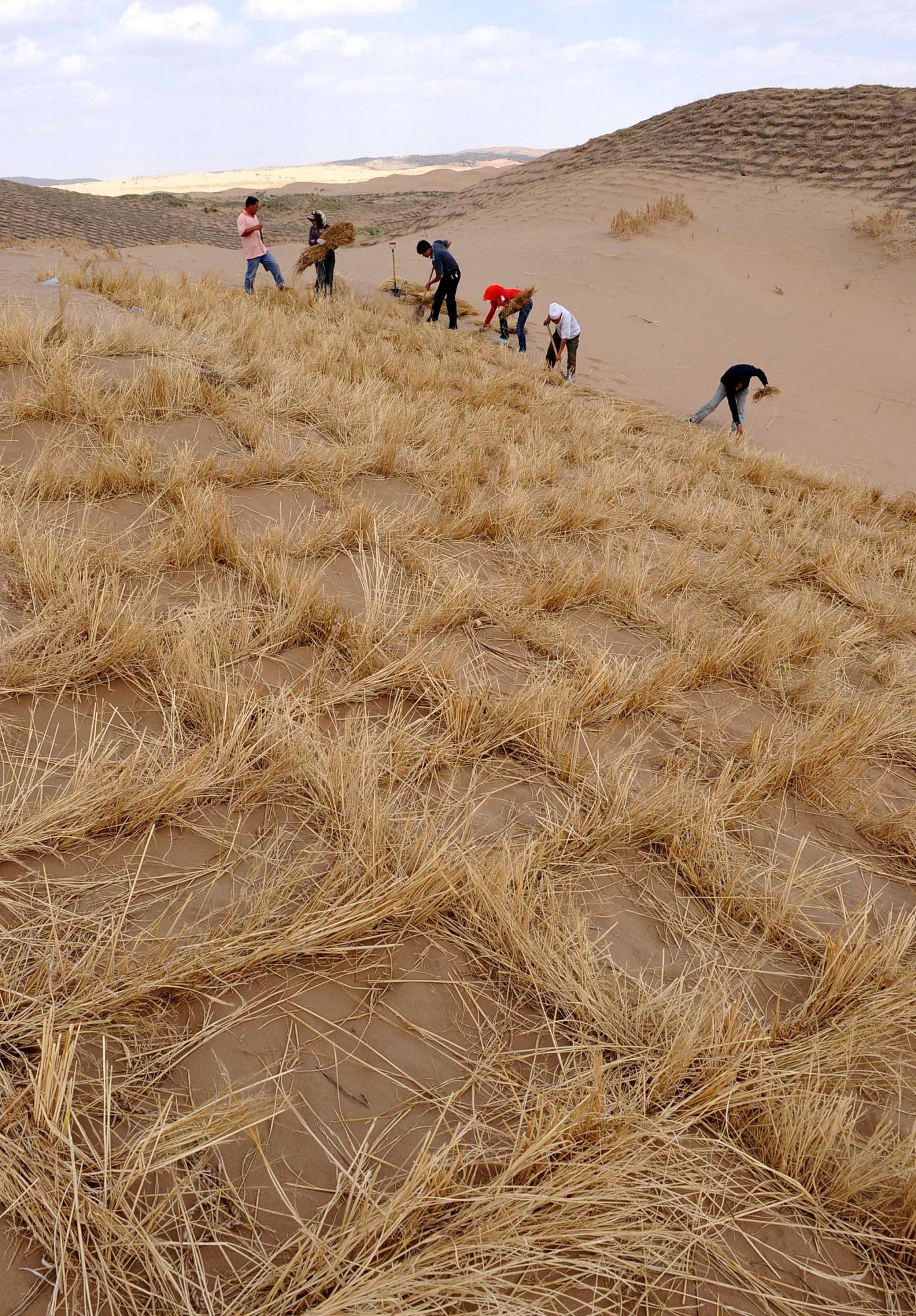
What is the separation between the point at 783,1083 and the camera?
4.66 feet

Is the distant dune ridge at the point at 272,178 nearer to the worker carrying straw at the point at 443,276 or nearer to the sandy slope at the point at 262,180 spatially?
the sandy slope at the point at 262,180

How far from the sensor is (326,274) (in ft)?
36.5

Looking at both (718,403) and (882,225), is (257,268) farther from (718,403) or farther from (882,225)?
(882,225)

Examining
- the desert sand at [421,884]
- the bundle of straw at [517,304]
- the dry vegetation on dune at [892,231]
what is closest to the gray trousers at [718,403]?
the bundle of straw at [517,304]

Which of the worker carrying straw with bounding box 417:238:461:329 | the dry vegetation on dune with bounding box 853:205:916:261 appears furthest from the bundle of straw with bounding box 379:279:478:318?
the dry vegetation on dune with bounding box 853:205:916:261

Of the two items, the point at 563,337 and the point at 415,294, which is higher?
the point at 415,294

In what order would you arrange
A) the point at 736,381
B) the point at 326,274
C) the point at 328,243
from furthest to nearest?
the point at 326,274
the point at 328,243
the point at 736,381

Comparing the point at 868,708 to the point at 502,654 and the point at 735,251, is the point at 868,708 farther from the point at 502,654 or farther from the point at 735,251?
the point at 735,251

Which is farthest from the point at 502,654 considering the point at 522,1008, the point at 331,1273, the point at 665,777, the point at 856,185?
the point at 856,185

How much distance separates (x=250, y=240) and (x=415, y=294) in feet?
12.7

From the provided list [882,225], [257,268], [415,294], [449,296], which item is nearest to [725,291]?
[882,225]

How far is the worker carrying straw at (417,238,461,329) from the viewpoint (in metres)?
10.2

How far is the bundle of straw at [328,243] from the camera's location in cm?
999

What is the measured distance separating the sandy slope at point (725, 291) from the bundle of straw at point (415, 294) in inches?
36.7
